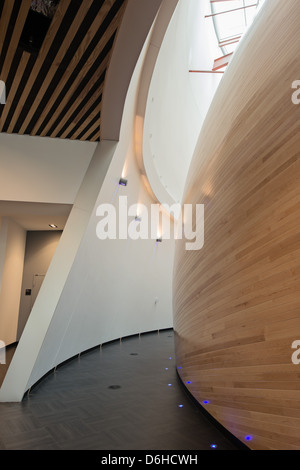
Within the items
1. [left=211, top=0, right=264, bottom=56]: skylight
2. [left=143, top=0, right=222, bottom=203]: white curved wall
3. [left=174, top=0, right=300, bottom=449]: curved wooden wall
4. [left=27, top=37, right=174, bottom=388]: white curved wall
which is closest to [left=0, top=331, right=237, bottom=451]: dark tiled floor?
[left=174, top=0, right=300, bottom=449]: curved wooden wall

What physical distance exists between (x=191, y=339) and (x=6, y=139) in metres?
4.18

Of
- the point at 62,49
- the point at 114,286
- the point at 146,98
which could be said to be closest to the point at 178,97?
the point at 146,98

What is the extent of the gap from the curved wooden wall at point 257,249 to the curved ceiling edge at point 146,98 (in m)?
2.16

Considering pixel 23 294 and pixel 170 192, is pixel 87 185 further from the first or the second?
pixel 170 192

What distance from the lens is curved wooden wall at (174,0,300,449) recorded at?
187 cm

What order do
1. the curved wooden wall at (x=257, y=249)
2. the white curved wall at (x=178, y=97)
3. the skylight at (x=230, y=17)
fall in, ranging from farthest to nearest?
the skylight at (x=230, y=17)
the white curved wall at (x=178, y=97)
the curved wooden wall at (x=257, y=249)

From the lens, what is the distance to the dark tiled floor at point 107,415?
2.68 meters

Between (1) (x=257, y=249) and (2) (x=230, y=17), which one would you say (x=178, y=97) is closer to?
(2) (x=230, y=17)

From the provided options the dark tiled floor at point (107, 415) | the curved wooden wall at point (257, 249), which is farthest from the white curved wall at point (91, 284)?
the curved wooden wall at point (257, 249)

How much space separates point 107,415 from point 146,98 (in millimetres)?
5325

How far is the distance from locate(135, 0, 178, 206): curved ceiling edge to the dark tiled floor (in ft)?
15.4

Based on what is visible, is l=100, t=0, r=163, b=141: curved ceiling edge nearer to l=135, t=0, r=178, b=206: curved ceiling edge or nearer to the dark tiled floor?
l=135, t=0, r=178, b=206: curved ceiling edge

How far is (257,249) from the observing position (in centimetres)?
215

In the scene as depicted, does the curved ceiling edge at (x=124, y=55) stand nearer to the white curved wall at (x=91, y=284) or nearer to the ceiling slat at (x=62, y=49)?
the ceiling slat at (x=62, y=49)
